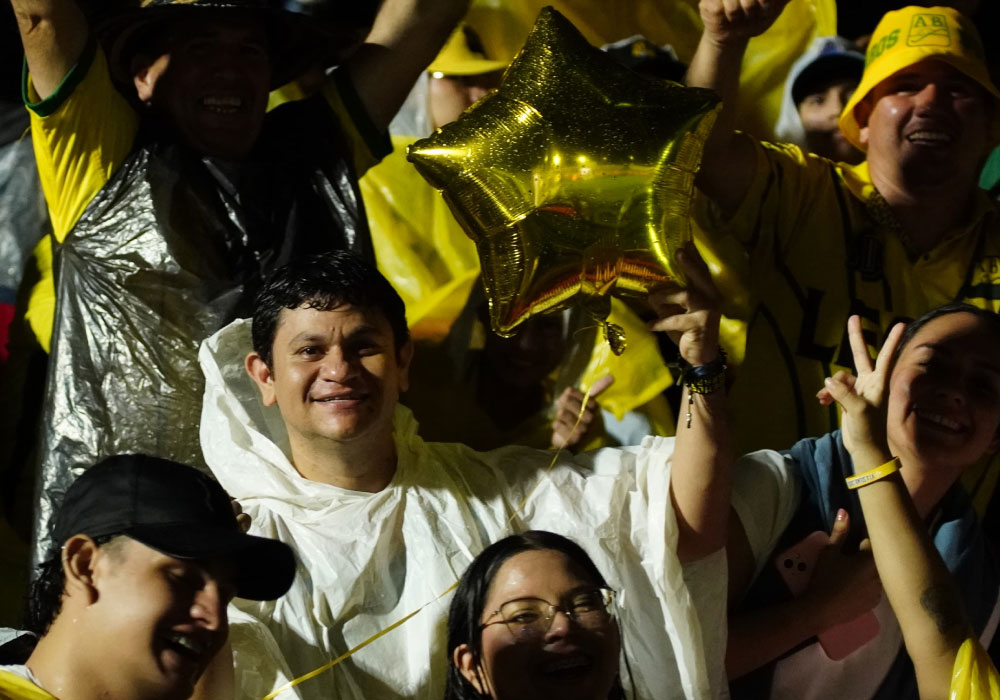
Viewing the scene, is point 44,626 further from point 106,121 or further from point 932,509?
point 932,509

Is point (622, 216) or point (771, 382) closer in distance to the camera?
point (622, 216)

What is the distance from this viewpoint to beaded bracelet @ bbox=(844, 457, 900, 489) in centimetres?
183

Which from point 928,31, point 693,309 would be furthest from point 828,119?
point 693,309

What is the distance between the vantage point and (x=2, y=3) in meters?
2.46

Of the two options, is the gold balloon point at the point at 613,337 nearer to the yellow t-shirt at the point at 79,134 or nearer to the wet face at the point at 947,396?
the wet face at the point at 947,396

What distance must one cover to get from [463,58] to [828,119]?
2.31ft

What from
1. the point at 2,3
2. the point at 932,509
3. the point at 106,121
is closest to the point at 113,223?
the point at 106,121

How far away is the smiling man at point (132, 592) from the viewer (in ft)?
4.84

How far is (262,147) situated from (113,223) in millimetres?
248

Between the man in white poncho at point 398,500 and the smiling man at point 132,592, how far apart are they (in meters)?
0.29

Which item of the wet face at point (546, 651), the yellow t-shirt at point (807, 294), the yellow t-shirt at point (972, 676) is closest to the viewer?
the wet face at point (546, 651)

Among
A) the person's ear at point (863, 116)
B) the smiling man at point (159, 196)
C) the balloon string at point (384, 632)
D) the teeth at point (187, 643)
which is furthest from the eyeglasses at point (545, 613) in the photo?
the person's ear at point (863, 116)

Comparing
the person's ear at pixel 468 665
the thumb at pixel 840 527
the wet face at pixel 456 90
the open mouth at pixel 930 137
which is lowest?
the thumb at pixel 840 527

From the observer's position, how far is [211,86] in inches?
86.9
